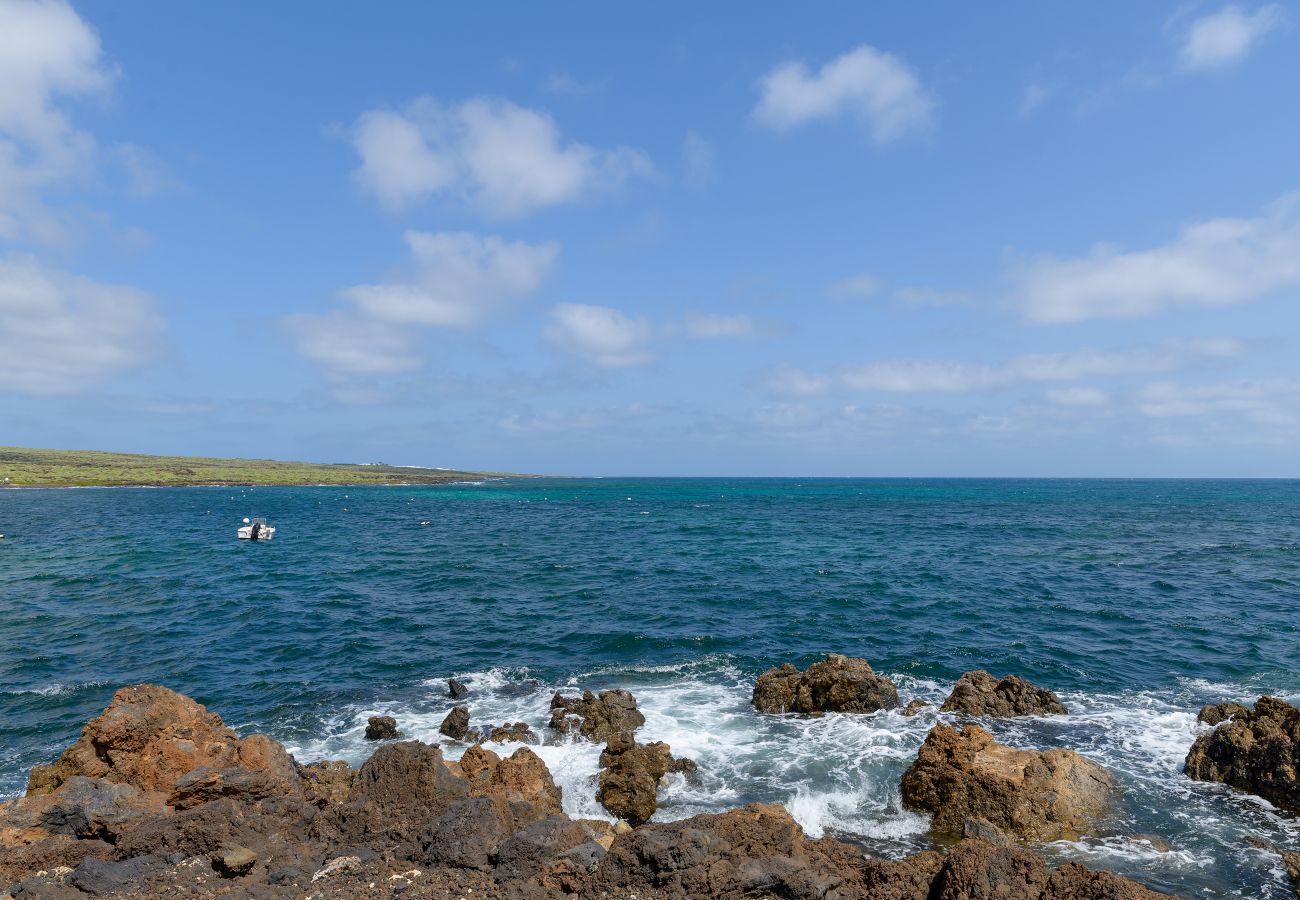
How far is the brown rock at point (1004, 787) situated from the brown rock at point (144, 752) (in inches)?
630

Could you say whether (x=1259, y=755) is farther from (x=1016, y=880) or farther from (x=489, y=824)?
(x=489, y=824)

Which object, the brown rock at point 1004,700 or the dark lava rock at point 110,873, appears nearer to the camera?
the dark lava rock at point 110,873

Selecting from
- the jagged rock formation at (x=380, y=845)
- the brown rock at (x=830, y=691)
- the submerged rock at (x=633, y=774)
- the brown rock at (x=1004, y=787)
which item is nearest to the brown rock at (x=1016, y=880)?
the jagged rock formation at (x=380, y=845)

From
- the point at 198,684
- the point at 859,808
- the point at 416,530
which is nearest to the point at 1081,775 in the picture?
the point at 859,808

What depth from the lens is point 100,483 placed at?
18575 centimetres

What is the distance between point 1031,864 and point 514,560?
51820mm

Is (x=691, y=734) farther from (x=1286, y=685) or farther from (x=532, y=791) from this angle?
(x=1286, y=685)

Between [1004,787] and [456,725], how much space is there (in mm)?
16051

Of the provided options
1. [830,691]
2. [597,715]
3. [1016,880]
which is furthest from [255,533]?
[1016,880]

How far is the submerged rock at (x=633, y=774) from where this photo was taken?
54.9 feet

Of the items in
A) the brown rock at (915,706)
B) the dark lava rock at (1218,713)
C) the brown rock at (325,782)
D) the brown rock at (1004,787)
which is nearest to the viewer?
the brown rock at (325,782)

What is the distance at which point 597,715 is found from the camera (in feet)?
72.6

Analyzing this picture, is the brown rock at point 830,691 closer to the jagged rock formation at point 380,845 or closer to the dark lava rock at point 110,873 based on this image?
the jagged rock formation at point 380,845

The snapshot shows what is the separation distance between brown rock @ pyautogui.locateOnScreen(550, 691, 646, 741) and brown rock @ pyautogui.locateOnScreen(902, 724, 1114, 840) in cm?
881
